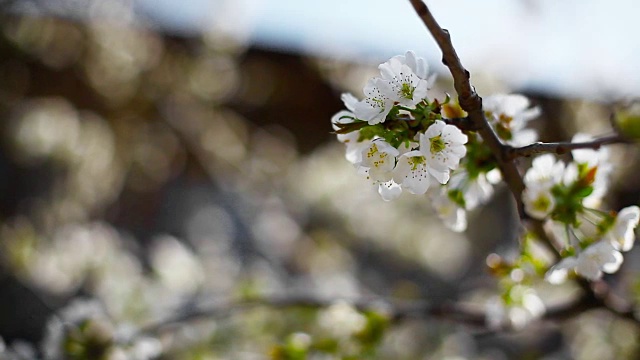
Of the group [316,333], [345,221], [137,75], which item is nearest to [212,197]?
[137,75]

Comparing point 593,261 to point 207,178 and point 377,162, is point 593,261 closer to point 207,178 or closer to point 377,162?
point 377,162

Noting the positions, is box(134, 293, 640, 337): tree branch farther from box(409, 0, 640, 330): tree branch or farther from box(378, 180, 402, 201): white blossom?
box(378, 180, 402, 201): white blossom

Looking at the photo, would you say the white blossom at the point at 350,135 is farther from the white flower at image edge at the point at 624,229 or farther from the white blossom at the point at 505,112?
the white flower at image edge at the point at 624,229

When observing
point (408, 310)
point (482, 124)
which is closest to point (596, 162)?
point (482, 124)

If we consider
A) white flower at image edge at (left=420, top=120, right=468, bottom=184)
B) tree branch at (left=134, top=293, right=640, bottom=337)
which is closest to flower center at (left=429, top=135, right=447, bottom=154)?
white flower at image edge at (left=420, top=120, right=468, bottom=184)

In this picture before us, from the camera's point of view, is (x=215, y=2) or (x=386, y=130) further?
(x=215, y=2)

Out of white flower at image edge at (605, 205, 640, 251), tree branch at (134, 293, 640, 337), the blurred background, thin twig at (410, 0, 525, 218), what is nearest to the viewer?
thin twig at (410, 0, 525, 218)

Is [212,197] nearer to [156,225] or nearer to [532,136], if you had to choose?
[156,225]
